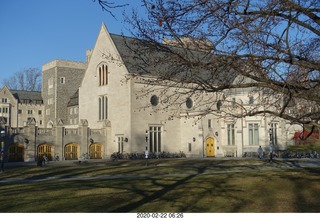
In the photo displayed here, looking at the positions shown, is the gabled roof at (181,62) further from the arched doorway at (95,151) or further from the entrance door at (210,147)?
the entrance door at (210,147)

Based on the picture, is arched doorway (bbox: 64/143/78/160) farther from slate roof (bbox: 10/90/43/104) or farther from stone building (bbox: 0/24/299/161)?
slate roof (bbox: 10/90/43/104)

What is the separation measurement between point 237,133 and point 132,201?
3624 cm

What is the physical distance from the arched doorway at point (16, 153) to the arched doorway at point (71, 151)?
16.3 feet

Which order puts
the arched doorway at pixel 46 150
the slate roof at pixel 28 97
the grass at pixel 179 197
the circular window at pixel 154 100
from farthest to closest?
the slate roof at pixel 28 97 → the circular window at pixel 154 100 → the arched doorway at pixel 46 150 → the grass at pixel 179 197

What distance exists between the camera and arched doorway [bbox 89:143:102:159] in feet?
152

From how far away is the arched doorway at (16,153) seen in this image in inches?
1606

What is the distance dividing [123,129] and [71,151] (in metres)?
6.71

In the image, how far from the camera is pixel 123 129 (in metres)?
45.0

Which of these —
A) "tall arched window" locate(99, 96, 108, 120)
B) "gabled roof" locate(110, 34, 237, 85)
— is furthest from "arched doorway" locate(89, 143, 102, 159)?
"gabled roof" locate(110, 34, 237, 85)

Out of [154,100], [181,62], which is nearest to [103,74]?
[154,100]

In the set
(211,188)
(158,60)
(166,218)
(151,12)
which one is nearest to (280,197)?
(211,188)

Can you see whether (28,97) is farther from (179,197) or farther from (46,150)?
(179,197)

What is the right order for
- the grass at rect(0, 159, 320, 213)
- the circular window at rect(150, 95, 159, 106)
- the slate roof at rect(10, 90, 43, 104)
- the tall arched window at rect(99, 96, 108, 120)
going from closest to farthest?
1. the grass at rect(0, 159, 320, 213)
2. the circular window at rect(150, 95, 159, 106)
3. the tall arched window at rect(99, 96, 108, 120)
4. the slate roof at rect(10, 90, 43, 104)

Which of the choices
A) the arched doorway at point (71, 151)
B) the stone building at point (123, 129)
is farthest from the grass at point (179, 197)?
the arched doorway at point (71, 151)
